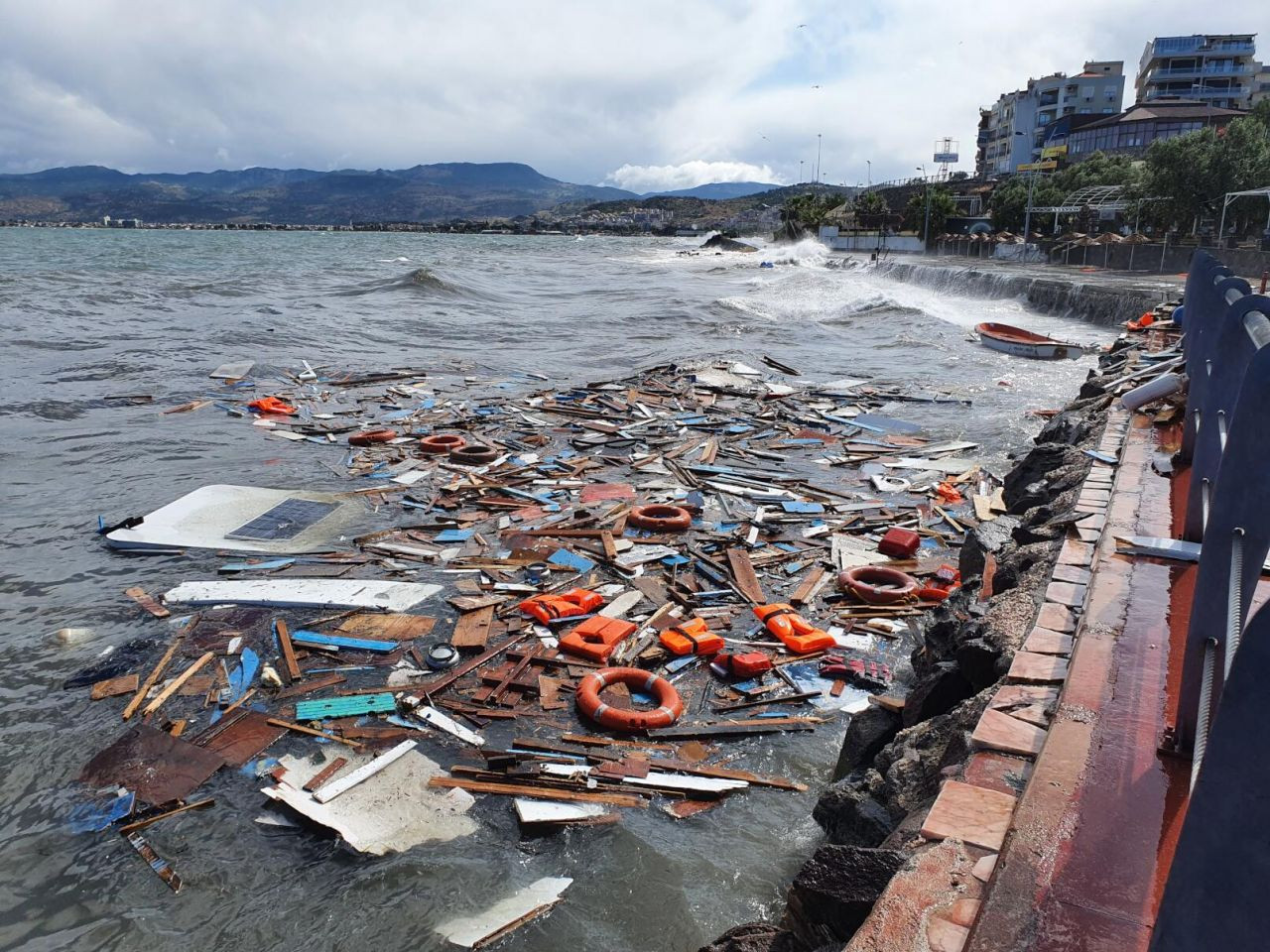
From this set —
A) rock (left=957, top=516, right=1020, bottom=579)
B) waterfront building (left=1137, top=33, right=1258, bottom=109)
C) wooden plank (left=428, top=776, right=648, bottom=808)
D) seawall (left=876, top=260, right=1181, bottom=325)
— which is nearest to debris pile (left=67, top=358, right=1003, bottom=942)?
wooden plank (left=428, top=776, right=648, bottom=808)

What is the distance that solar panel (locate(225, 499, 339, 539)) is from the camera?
9881mm

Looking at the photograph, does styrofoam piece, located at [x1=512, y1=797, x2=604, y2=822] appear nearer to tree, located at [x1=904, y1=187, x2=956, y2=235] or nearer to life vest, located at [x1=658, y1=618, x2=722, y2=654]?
life vest, located at [x1=658, y1=618, x2=722, y2=654]

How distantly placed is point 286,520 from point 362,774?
571 centimetres

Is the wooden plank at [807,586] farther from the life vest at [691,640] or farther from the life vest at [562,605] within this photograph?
the life vest at [562,605]

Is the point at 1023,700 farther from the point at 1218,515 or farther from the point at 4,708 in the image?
the point at 4,708

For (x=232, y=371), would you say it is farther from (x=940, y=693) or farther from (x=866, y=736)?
(x=940, y=693)

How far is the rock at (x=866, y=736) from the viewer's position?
5.28 metres

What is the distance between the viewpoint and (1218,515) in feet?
8.93

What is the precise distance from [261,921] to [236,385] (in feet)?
56.5

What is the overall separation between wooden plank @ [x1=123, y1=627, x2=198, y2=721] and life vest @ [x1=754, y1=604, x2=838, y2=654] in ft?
17.4

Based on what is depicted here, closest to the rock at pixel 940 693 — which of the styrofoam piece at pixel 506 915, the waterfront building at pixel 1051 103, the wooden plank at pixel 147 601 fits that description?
the styrofoam piece at pixel 506 915

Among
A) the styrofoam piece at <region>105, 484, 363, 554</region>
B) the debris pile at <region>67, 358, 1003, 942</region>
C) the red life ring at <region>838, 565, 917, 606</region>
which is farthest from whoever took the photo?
the styrofoam piece at <region>105, 484, 363, 554</region>

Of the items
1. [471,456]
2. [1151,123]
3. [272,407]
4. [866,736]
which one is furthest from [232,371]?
[1151,123]

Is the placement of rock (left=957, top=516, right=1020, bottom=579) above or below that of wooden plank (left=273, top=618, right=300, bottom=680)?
above
